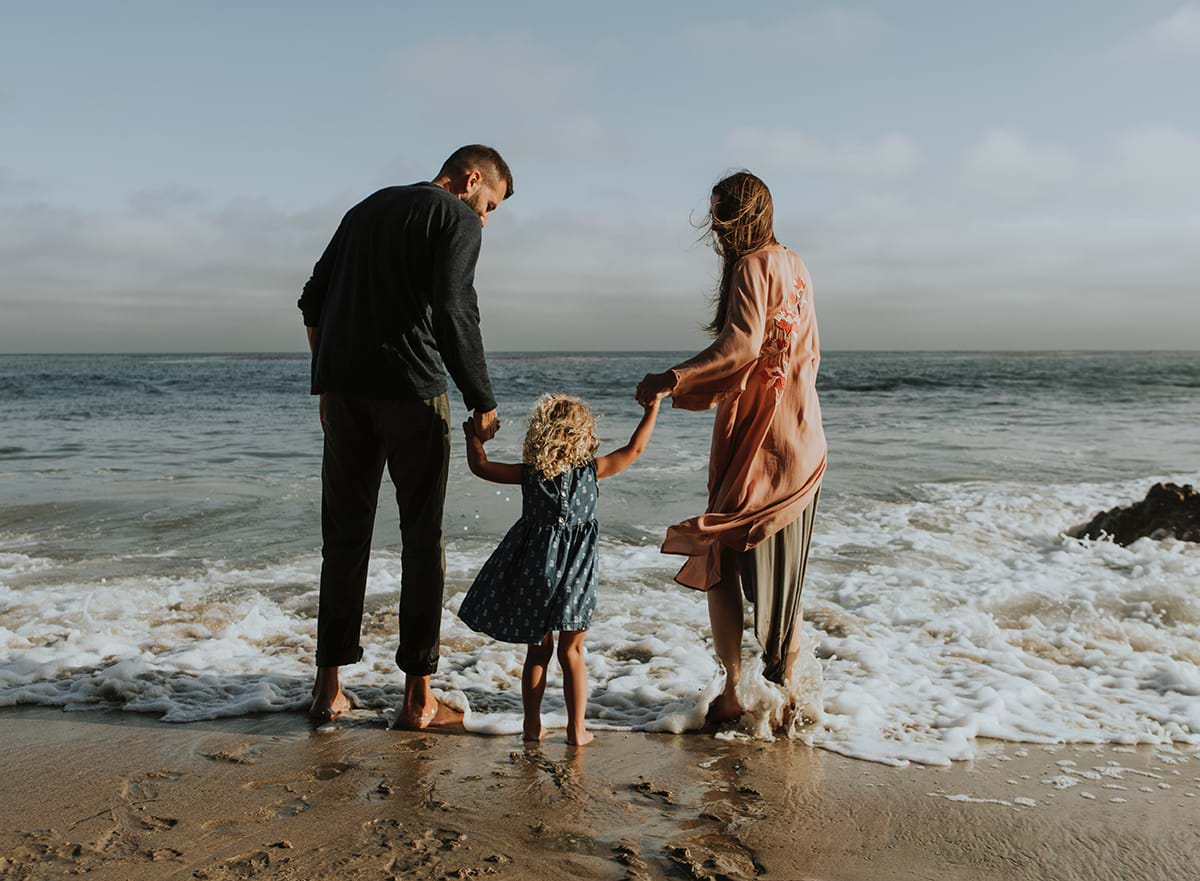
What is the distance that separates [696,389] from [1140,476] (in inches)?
389

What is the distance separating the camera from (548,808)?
291cm

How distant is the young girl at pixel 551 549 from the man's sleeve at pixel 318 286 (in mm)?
828

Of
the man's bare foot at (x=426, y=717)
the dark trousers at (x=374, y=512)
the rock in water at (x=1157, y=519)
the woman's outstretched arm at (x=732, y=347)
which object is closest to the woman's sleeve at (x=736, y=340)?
the woman's outstretched arm at (x=732, y=347)

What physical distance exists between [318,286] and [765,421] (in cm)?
176

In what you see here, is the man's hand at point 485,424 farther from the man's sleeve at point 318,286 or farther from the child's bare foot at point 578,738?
the child's bare foot at point 578,738

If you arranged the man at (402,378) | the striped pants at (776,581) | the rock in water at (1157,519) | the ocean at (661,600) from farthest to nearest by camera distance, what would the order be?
the rock in water at (1157,519) < the ocean at (661,600) < the striped pants at (776,581) < the man at (402,378)

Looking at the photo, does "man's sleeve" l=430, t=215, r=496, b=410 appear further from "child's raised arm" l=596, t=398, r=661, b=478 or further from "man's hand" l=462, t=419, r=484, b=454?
"child's raised arm" l=596, t=398, r=661, b=478

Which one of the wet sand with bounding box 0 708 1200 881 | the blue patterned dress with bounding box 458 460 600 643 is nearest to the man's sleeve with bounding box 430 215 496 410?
the blue patterned dress with bounding box 458 460 600 643

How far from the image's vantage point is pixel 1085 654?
4812 millimetres

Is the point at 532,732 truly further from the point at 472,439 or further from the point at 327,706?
the point at 472,439

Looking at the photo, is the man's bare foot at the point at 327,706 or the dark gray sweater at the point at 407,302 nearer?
the dark gray sweater at the point at 407,302

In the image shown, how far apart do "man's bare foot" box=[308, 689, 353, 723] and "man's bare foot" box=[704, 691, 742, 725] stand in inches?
54.8

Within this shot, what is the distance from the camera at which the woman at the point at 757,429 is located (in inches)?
136

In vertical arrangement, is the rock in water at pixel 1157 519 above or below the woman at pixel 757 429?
below
